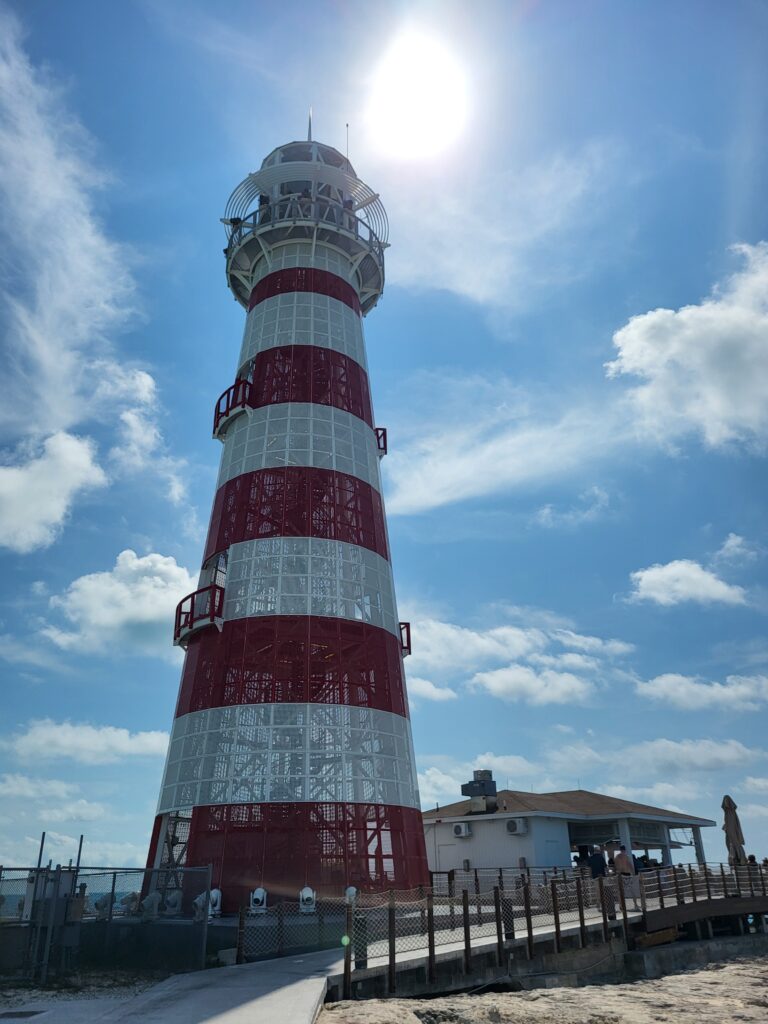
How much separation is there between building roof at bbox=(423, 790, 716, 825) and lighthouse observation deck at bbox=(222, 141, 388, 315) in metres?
22.4

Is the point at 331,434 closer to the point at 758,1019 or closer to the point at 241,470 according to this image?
the point at 241,470

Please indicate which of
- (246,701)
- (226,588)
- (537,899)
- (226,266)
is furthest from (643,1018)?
(226,266)

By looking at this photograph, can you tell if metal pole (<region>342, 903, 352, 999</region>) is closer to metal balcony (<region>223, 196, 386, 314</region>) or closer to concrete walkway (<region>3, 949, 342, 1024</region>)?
concrete walkway (<region>3, 949, 342, 1024</region>)

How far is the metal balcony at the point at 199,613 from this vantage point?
22141 mm

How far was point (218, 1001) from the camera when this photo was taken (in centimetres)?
1085

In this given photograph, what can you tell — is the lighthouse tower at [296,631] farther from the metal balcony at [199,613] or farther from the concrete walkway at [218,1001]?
the concrete walkway at [218,1001]

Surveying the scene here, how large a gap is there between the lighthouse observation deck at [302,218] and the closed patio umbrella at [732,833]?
80.9ft

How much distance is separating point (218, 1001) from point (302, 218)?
25.7 meters

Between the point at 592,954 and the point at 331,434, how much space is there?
16.4 meters

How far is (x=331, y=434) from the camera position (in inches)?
987

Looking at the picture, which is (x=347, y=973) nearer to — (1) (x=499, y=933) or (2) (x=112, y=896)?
(1) (x=499, y=933)

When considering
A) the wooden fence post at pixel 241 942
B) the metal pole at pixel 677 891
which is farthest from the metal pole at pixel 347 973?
the metal pole at pixel 677 891


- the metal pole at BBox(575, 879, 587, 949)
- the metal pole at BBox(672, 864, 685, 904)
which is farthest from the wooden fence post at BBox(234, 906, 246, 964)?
the metal pole at BBox(672, 864, 685, 904)

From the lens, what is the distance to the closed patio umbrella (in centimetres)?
2795
